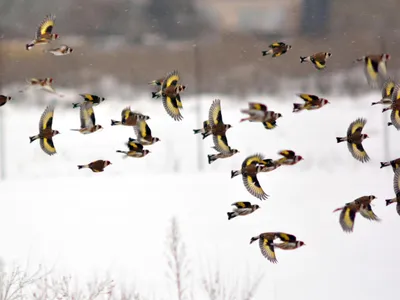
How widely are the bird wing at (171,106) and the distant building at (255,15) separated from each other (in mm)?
776

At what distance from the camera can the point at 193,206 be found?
251cm

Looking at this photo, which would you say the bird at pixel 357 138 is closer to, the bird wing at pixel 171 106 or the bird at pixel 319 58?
the bird at pixel 319 58

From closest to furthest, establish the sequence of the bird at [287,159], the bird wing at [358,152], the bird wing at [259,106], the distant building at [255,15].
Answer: the bird wing at [259,106], the bird at [287,159], the bird wing at [358,152], the distant building at [255,15]

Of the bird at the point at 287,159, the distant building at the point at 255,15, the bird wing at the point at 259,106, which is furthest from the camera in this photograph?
the distant building at the point at 255,15

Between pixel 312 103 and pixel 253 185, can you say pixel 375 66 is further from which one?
pixel 253 185

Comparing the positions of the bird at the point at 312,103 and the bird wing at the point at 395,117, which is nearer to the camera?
the bird at the point at 312,103

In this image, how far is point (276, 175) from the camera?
2584mm

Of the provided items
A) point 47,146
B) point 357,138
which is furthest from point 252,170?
point 47,146

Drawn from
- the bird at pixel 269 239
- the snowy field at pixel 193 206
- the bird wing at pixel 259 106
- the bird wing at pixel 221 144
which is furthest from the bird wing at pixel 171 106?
the snowy field at pixel 193 206

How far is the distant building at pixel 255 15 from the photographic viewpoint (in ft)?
8.00

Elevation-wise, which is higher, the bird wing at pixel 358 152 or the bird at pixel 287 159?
the bird wing at pixel 358 152

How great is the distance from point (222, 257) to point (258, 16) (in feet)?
2.57

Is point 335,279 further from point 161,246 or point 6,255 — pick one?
point 6,255

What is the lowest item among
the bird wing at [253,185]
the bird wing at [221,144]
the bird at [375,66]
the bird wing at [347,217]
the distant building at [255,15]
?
the bird wing at [347,217]
